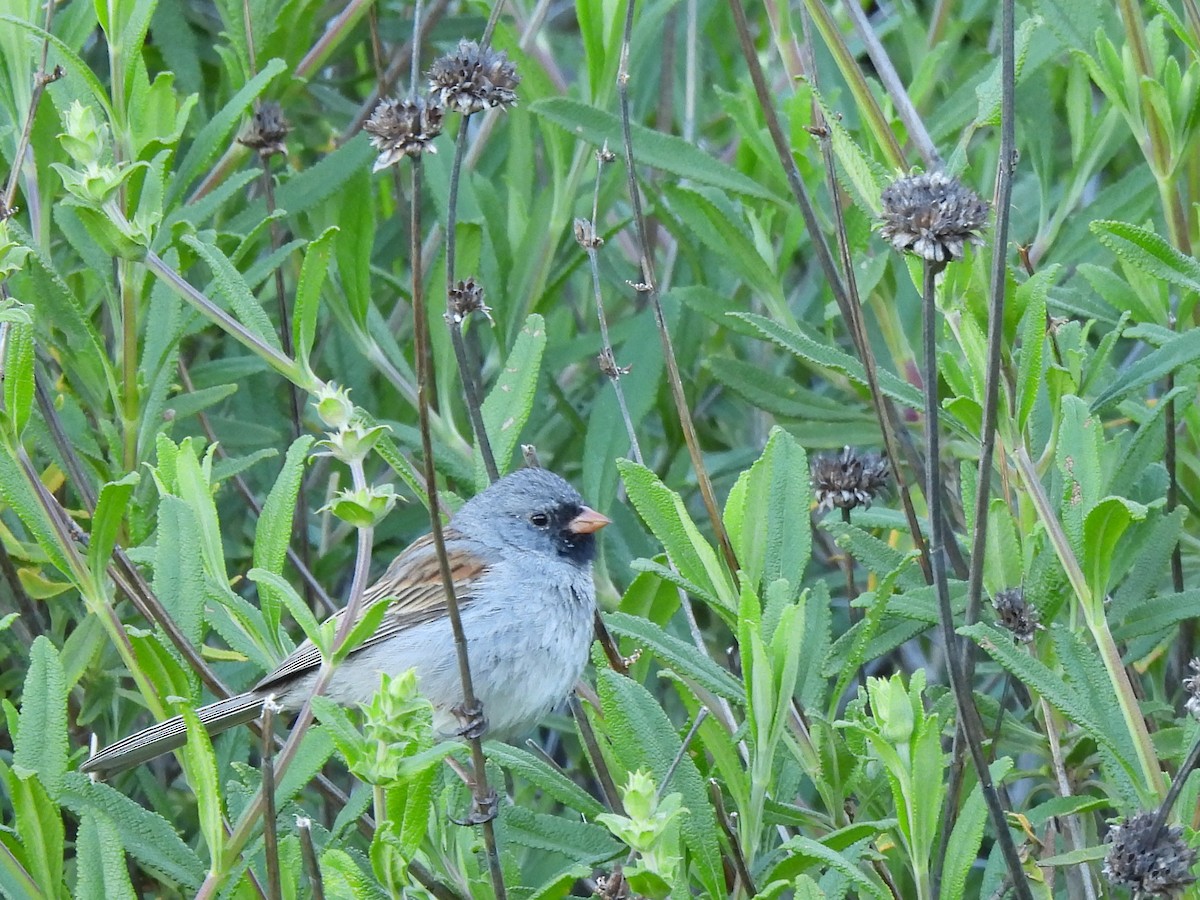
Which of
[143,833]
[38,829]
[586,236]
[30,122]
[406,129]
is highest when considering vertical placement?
[30,122]

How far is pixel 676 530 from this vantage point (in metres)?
2.17

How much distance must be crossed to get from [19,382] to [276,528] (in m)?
0.39

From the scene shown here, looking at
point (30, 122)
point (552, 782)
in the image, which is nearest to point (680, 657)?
point (552, 782)

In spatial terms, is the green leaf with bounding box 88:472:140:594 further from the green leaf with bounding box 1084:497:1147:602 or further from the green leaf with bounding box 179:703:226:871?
the green leaf with bounding box 1084:497:1147:602

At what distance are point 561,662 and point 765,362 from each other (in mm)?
1062

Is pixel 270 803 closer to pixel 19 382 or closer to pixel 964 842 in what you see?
pixel 19 382

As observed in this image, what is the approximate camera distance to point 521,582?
10.2 ft

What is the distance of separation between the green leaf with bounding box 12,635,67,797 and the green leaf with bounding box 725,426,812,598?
2.95ft

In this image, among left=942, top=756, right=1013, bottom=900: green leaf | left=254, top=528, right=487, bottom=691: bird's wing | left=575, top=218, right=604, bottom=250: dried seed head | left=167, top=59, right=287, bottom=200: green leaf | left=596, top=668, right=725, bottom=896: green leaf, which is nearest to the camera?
left=942, top=756, right=1013, bottom=900: green leaf

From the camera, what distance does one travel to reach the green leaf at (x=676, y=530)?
2.14 meters

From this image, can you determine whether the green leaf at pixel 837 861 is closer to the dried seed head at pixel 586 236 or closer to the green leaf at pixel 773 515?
the green leaf at pixel 773 515

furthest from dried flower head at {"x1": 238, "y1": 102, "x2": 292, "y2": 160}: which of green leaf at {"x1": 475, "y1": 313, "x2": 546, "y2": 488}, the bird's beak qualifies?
the bird's beak

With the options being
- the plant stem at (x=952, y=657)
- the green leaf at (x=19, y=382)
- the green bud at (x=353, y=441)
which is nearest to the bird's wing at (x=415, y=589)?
the green leaf at (x=19, y=382)

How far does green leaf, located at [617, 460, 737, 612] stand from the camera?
84.3 inches
